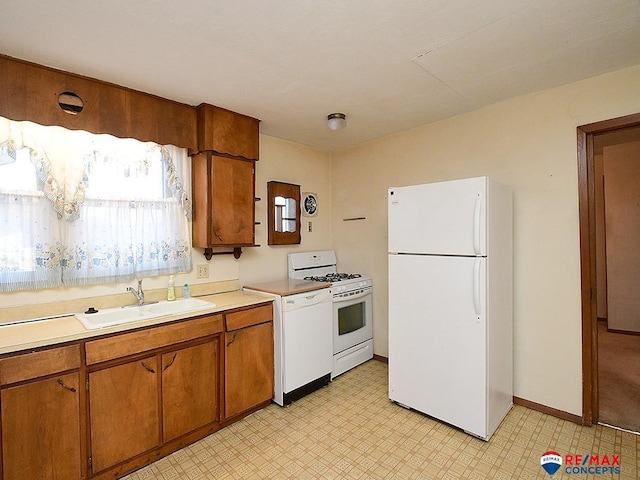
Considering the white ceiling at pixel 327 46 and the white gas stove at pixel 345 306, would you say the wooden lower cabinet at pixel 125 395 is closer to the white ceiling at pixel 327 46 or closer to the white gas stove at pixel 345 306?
the white gas stove at pixel 345 306

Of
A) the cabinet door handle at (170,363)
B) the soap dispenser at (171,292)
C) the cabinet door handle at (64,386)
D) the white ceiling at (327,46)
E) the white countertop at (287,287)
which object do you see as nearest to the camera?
the white ceiling at (327,46)

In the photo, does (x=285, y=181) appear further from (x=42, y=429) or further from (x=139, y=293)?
(x=42, y=429)

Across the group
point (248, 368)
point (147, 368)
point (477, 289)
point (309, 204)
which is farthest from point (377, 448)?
point (309, 204)

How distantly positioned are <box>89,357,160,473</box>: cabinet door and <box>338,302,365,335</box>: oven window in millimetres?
1717

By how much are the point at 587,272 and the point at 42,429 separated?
3426 mm

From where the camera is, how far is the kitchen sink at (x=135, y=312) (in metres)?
1.95

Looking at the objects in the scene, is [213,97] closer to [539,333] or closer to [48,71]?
[48,71]

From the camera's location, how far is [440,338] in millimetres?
2332

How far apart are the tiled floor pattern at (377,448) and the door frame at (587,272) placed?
0.70 feet

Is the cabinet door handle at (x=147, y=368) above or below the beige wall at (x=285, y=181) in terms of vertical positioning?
below

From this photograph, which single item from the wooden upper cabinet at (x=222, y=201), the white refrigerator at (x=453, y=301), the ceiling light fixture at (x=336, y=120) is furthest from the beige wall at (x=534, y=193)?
the ceiling light fixture at (x=336, y=120)

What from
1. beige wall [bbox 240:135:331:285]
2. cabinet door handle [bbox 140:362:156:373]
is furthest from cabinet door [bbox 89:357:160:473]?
beige wall [bbox 240:135:331:285]

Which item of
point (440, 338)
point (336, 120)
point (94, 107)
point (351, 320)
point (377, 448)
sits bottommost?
point (377, 448)

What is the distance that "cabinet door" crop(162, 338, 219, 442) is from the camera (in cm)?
206
